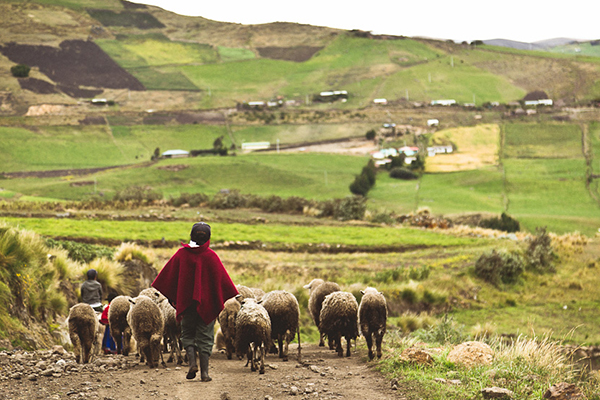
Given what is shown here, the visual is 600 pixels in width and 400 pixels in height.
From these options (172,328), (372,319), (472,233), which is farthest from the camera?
(472,233)

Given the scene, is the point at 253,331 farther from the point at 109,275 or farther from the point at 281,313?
the point at 109,275

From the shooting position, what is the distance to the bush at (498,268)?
1394 inches

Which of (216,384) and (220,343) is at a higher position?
(216,384)

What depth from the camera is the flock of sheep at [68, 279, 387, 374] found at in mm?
12781

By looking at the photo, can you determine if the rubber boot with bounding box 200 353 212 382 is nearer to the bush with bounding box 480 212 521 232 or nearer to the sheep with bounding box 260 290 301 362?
the sheep with bounding box 260 290 301 362

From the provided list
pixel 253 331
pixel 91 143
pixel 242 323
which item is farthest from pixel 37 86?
pixel 253 331

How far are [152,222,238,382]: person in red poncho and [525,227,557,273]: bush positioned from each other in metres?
30.9

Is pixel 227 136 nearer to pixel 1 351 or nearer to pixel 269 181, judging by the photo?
pixel 269 181

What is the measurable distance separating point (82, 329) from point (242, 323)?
347 centimetres

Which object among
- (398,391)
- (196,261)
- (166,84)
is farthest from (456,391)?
(166,84)

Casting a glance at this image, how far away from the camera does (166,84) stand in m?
172

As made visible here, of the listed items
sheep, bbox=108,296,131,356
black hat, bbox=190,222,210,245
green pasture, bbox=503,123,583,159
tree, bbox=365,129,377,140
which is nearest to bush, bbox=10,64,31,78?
tree, bbox=365,129,377,140

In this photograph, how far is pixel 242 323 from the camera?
12602mm

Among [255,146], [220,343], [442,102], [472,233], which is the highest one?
[442,102]
